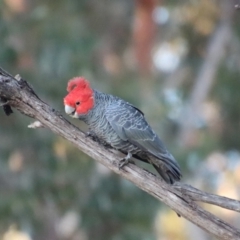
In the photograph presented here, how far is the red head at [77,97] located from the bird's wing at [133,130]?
7.7 inches

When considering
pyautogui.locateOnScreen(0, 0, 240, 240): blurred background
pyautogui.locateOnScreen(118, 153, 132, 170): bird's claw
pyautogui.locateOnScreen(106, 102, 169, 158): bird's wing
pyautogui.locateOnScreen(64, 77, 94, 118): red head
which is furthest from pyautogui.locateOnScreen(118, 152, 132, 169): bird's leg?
pyautogui.locateOnScreen(0, 0, 240, 240): blurred background

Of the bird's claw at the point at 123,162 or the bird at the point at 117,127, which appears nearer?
the bird's claw at the point at 123,162

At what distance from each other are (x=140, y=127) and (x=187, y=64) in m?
7.24

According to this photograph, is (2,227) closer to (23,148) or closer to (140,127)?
(23,148)

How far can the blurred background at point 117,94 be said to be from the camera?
6895mm

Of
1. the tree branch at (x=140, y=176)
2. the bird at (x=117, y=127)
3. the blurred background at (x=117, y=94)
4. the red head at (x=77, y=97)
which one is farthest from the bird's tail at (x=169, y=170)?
the blurred background at (x=117, y=94)

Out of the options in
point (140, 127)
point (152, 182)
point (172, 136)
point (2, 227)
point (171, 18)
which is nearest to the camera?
point (152, 182)

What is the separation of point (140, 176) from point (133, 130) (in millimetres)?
414

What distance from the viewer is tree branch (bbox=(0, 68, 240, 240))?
270cm

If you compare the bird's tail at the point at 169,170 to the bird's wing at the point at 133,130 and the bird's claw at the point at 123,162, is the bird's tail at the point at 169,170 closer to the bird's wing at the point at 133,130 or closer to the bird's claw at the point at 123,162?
the bird's wing at the point at 133,130

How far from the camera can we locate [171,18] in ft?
33.6

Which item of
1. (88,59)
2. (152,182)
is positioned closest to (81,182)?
(88,59)

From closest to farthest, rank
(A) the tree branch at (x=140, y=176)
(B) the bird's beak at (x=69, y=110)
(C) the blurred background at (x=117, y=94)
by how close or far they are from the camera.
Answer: (A) the tree branch at (x=140, y=176) < (B) the bird's beak at (x=69, y=110) < (C) the blurred background at (x=117, y=94)

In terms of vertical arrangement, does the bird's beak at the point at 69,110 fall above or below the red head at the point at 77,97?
below
